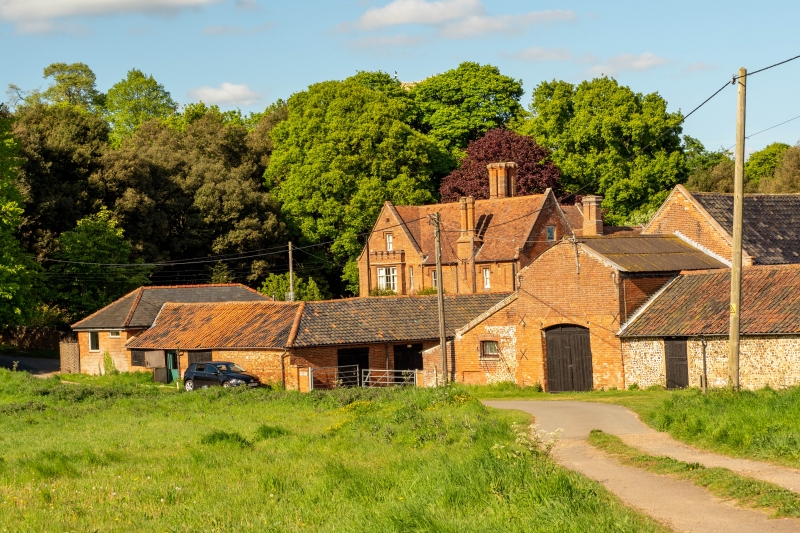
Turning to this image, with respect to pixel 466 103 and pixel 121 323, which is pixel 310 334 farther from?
pixel 466 103

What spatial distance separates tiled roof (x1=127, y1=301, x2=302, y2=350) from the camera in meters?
45.8

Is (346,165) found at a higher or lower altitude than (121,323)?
higher

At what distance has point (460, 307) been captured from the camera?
49062mm

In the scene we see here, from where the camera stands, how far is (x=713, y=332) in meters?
35.4

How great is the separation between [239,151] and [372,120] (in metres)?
12.7

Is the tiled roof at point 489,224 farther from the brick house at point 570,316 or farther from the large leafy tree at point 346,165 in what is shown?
the brick house at point 570,316

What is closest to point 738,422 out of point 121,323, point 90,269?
point 121,323

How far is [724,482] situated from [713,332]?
20776 mm

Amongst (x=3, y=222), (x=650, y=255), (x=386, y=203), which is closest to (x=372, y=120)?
(x=386, y=203)

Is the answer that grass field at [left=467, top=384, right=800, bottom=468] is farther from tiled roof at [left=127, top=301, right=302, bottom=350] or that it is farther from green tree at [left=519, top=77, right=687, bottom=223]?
green tree at [left=519, top=77, right=687, bottom=223]

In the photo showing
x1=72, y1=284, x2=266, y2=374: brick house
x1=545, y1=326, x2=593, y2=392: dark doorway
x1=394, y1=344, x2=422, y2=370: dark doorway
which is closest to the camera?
x1=545, y1=326, x2=593, y2=392: dark doorway

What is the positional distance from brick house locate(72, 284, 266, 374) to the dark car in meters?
10.2

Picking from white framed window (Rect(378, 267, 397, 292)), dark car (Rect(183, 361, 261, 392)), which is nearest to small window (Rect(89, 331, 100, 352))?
dark car (Rect(183, 361, 261, 392))

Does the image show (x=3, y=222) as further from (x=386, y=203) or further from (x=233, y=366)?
(x=386, y=203)
